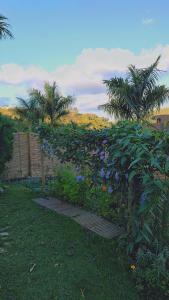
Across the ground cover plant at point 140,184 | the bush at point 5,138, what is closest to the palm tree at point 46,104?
the bush at point 5,138

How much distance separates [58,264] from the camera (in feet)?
9.26

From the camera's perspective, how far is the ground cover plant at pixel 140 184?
2326 mm

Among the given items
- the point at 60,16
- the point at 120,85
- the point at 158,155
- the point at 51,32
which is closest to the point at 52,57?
the point at 51,32

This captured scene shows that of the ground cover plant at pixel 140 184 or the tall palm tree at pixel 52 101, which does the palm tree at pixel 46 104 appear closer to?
the tall palm tree at pixel 52 101

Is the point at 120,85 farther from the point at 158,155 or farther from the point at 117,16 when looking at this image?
the point at 158,155

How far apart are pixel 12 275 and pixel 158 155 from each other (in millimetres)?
1679

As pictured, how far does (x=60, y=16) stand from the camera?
7.39 metres

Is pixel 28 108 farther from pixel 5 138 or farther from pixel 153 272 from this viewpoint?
pixel 153 272

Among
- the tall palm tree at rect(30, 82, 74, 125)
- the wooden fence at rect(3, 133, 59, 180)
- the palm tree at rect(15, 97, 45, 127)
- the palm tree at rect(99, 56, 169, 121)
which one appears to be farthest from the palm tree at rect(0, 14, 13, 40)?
the tall palm tree at rect(30, 82, 74, 125)

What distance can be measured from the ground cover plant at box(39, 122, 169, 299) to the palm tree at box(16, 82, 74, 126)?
517 inches

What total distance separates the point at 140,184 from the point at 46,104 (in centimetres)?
1422

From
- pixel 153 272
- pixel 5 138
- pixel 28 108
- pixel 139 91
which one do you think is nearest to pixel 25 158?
pixel 5 138

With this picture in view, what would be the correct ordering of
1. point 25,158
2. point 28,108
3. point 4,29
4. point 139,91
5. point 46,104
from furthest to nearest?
point 46,104, point 28,108, point 139,91, point 4,29, point 25,158

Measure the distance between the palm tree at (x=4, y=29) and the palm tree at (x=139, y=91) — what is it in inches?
183
